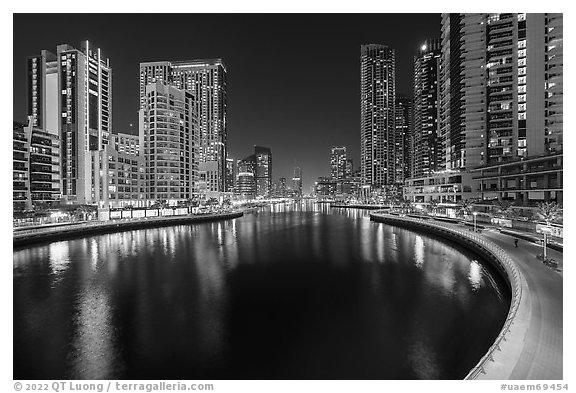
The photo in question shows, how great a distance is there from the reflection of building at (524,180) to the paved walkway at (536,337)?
49.6 m

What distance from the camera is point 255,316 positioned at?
25.0 metres

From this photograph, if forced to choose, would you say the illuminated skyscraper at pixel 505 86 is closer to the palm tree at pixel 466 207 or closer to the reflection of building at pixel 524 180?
the reflection of building at pixel 524 180

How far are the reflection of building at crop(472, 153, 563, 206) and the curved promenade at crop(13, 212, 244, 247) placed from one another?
93.8m

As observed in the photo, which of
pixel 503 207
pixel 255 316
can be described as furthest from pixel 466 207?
pixel 255 316

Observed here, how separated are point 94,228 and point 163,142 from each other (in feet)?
161

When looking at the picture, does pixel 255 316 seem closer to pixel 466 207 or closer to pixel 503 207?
pixel 503 207

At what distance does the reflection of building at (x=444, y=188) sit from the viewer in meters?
92.2

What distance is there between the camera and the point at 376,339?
21.0m

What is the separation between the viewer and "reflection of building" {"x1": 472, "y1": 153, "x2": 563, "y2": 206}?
59912 mm

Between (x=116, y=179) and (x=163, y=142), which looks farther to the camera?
(x=163, y=142)

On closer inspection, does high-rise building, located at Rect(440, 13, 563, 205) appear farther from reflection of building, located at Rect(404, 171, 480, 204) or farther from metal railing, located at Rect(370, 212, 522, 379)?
metal railing, located at Rect(370, 212, 522, 379)

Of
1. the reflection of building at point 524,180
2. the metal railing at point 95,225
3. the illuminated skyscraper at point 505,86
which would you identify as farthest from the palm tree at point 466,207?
the metal railing at point 95,225
